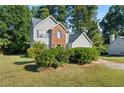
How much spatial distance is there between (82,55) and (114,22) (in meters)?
16.6

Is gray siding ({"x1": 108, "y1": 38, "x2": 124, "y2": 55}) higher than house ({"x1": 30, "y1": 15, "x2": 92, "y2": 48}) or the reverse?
the reverse

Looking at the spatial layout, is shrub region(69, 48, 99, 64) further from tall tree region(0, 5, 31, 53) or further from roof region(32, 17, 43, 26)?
tall tree region(0, 5, 31, 53)

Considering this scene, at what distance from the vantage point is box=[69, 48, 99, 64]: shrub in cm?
1973

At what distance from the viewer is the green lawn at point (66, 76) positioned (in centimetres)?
1583

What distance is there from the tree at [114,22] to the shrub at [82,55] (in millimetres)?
13407

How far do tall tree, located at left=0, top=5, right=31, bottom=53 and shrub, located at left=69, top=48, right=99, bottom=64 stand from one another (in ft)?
49.9

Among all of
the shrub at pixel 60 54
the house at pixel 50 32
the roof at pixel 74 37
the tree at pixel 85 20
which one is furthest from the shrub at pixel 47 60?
the house at pixel 50 32

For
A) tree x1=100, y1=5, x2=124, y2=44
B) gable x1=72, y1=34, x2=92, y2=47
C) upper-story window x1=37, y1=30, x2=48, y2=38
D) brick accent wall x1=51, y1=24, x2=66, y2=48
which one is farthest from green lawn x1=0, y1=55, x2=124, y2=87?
tree x1=100, y1=5, x2=124, y2=44

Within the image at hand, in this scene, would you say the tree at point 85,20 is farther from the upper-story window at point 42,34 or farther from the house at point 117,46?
the house at point 117,46

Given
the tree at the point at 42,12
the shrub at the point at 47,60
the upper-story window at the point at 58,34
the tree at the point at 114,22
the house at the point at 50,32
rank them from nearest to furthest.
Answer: the shrub at the point at 47,60, the tree at the point at 42,12, the house at the point at 50,32, the upper-story window at the point at 58,34, the tree at the point at 114,22

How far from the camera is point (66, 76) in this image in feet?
55.6

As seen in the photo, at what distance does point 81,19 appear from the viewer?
1011 inches
